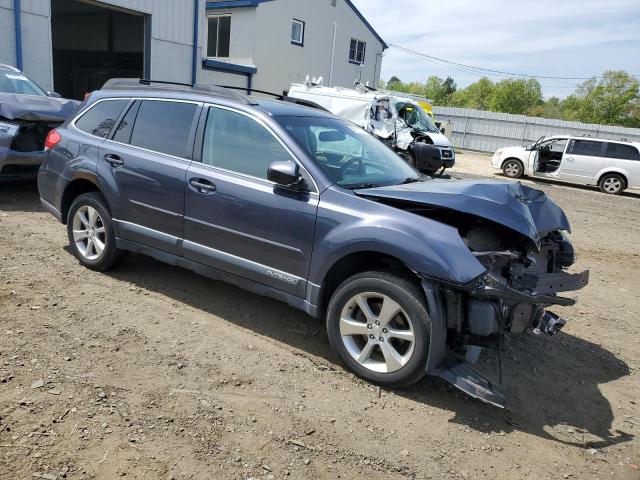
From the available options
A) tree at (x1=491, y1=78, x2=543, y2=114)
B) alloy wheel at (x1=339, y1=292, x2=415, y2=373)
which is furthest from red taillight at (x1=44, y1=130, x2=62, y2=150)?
tree at (x1=491, y1=78, x2=543, y2=114)

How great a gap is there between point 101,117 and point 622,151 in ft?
53.9

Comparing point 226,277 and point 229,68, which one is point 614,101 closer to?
point 229,68

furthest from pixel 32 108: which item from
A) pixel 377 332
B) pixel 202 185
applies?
pixel 377 332

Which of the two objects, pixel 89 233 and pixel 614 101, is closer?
pixel 89 233

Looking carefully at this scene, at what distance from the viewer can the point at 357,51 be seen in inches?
1188

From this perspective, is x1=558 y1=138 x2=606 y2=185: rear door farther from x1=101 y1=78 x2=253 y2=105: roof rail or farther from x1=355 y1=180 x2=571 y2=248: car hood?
x1=101 y1=78 x2=253 y2=105: roof rail

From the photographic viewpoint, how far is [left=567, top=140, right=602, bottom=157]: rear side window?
1709 cm

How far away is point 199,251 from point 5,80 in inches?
245

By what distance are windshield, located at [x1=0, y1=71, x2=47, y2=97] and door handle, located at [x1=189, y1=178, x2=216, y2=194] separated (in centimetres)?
571

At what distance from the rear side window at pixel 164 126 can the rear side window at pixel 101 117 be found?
321mm

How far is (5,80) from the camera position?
8.44 metres

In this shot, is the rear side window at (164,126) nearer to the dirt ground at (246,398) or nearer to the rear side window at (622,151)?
the dirt ground at (246,398)

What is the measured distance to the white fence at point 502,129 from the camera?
29.3 metres

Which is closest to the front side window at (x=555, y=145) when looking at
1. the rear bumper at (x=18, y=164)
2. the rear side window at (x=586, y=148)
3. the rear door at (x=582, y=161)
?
the rear side window at (x=586, y=148)
